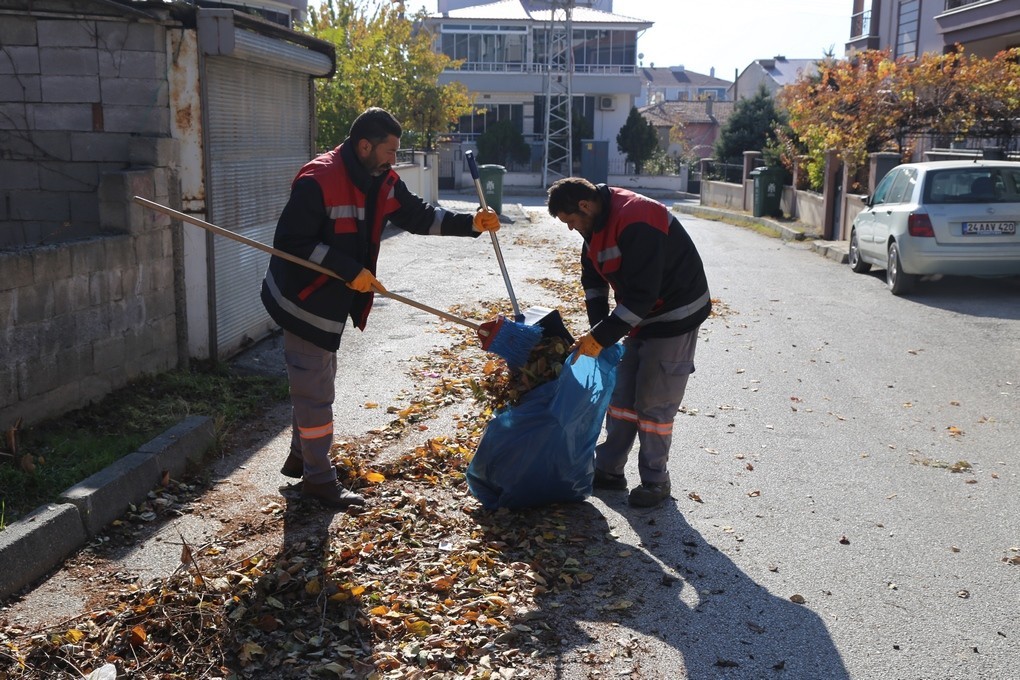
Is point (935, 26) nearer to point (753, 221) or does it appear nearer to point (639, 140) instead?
point (753, 221)

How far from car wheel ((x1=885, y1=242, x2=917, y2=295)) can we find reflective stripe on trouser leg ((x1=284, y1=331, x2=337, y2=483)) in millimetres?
9671

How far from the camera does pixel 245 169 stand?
30.1 feet

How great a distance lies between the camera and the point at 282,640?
4.02m

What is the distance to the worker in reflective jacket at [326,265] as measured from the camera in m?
5.20

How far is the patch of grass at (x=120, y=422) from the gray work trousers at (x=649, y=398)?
2595mm

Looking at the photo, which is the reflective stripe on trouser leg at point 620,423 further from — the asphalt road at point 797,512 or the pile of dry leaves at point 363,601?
the pile of dry leaves at point 363,601

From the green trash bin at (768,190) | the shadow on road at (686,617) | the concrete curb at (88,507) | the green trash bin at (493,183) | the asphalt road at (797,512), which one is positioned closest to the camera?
the shadow on road at (686,617)

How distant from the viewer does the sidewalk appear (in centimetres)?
448

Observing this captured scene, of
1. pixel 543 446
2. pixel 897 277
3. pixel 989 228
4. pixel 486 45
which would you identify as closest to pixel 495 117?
pixel 486 45

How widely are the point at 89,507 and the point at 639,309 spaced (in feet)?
9.22

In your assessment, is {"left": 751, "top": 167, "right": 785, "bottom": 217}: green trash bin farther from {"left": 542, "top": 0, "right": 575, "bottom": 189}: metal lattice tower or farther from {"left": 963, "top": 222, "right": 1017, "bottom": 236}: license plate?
{"left": 542, "top": 0, "right": 575, "bottom": 189}: metal lattice tower

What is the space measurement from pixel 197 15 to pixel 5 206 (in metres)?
2.03

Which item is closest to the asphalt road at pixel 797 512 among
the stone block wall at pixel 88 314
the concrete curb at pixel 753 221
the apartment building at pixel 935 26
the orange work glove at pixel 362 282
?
the stone block wall at pixel 88 314

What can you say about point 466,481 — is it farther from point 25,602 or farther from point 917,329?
point 917,329
